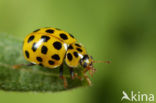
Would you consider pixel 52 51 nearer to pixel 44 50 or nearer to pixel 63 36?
pixel 44 50

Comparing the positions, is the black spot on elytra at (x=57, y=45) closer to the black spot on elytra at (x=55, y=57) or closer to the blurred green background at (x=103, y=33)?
the black spot on elytra at (x=55, y=57)

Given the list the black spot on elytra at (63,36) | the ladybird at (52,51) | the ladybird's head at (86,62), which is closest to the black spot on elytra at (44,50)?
the ladybird at (52,51)

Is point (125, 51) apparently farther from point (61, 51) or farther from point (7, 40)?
point (7, 40)

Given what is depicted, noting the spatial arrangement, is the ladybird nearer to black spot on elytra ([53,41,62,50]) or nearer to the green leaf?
black spot on elytra ([53,41,62,50])

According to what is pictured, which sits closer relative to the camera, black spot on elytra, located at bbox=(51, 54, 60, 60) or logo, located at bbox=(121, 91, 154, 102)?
black spot on elytra, located at bbox=(51, 54, 60, 60)

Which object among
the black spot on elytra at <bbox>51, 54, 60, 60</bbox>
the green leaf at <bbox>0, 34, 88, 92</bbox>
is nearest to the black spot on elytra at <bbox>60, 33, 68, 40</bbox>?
the black spot on elytra at <bbox>51, 54, 60, 60</bbox>
